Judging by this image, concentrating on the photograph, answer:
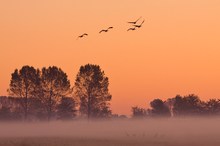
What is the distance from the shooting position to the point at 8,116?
111000mm

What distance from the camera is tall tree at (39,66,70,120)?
100 m

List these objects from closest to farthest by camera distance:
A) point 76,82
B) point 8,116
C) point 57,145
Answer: point 57,145, point 76,82, point 8,116

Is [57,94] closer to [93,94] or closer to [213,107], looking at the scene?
[93,94]

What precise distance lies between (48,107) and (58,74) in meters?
8.78

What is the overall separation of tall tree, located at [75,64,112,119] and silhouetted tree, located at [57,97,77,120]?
2.49 meters

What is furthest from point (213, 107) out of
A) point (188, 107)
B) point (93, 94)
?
point (93, 94)

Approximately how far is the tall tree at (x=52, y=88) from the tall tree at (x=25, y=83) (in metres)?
1.65

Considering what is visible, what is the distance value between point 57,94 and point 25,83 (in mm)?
7722

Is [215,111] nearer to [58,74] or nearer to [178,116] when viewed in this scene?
[178,116]

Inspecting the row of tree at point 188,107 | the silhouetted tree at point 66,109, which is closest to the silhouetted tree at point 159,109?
the row of tree at point 188,107

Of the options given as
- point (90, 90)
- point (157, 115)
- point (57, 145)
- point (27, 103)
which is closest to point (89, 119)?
point (90, 90)

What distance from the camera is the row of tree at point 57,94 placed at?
325ft

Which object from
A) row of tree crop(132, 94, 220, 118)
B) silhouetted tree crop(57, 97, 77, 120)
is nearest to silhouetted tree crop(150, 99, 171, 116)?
row of tree crop(132, 94, 220, 118)

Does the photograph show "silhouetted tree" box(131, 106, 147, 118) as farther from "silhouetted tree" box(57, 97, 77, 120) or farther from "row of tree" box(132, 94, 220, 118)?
"silhouetted tree" box(57, 97, 77, 120)
